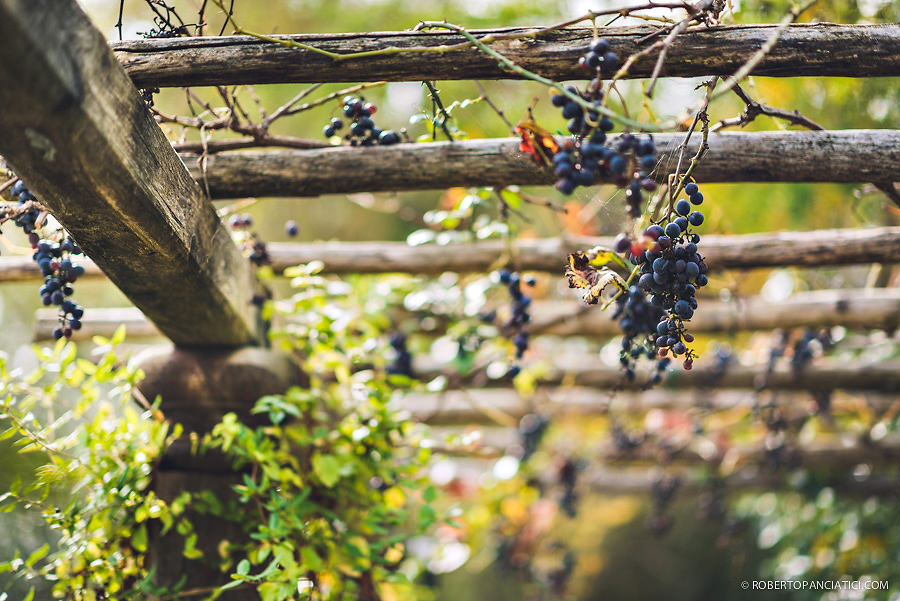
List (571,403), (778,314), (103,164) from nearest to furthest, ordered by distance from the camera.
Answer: (103,164)
(778,314)
(571,403)

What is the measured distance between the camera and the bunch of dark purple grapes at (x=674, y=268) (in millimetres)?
965

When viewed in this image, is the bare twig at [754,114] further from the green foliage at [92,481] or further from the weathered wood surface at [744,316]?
the green foliage at [92,481]

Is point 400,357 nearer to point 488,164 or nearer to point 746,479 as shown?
point 488,164

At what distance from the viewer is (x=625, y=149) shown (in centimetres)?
92

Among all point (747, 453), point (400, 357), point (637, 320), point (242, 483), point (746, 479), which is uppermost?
point (637, 320)

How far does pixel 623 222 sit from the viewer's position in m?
1.72

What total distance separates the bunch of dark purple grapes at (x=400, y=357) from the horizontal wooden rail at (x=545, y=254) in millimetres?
403


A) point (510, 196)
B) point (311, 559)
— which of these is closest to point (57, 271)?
point (311, 559)

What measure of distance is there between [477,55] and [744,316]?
5.43 ft

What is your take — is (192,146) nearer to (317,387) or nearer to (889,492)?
(317,387)

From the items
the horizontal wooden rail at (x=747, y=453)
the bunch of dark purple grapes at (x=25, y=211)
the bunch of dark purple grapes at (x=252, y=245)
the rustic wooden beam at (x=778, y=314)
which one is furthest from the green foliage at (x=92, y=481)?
the horizontal wooden rail at (x=747, y=453)

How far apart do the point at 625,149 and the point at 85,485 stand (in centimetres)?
136

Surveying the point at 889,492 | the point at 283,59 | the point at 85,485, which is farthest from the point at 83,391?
the point at 889,492

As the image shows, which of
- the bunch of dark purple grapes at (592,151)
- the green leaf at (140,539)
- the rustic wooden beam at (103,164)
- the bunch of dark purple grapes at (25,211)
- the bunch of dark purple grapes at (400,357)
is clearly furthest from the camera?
the bunch of dark purple grapes at (400,357)
